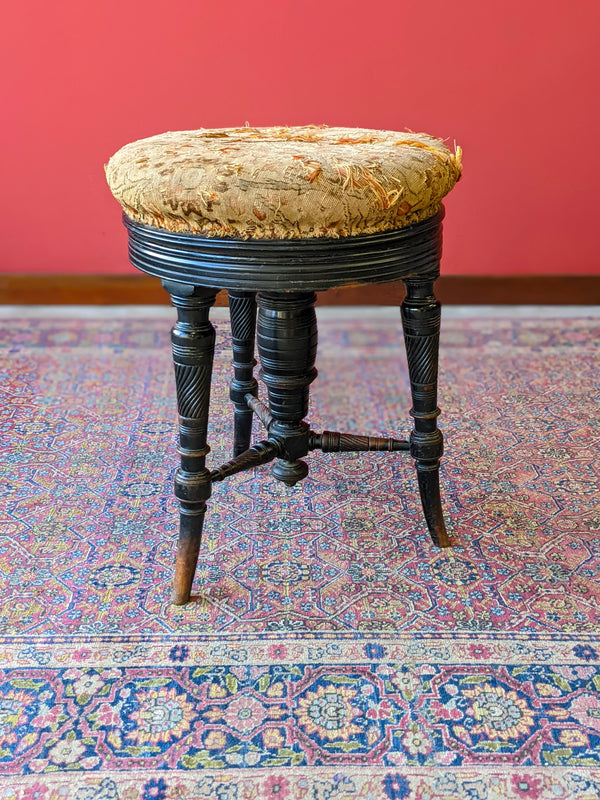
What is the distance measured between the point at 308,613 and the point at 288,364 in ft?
1.66

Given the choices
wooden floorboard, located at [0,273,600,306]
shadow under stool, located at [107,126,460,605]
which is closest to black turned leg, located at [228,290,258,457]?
shadow under stool, located at [107,126,460,605]

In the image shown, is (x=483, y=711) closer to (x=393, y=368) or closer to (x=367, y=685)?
(x=367, y=685)

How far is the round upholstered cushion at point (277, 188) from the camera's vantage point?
1.33 metres

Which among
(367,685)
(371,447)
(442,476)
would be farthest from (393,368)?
(367,685)

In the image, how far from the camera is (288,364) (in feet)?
5.64

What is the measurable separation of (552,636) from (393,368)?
145 centimetres

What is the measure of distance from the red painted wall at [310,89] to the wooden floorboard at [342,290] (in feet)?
0.43

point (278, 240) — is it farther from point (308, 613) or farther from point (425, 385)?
point (308, 613)

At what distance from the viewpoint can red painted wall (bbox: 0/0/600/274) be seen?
9.87ft

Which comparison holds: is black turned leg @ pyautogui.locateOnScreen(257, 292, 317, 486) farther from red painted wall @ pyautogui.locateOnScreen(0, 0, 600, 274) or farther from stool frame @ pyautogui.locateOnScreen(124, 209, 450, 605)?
red painted wall @ pyautogui.locateOnScreen(0, 0, 600, 274)

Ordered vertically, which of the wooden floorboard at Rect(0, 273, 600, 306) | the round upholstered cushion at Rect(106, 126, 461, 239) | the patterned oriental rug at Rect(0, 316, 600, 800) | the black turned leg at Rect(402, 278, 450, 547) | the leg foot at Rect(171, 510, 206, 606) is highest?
the round upholstered cushion at Rect(106, 126, 461, 239)

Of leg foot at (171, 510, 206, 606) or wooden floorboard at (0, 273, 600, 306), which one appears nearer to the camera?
leg foot at (171, 510, 206, 606)

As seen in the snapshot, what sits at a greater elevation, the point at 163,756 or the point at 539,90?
the point at 539,90

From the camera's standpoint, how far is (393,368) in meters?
2.88
